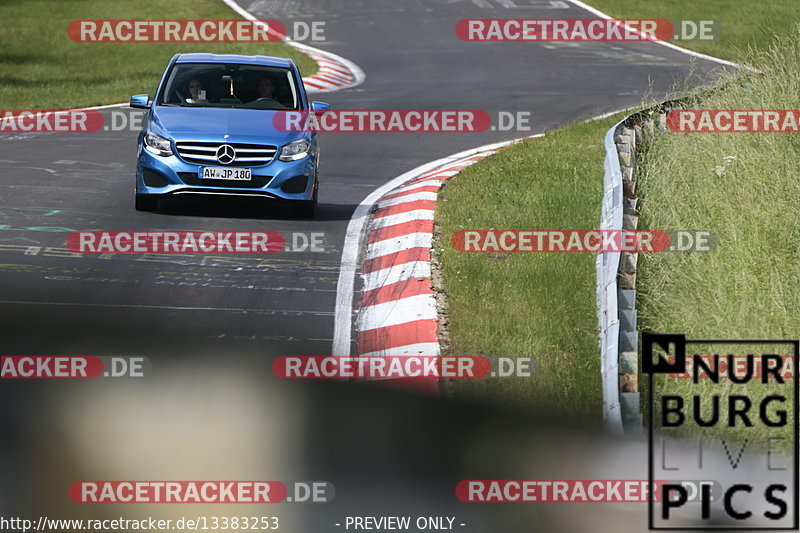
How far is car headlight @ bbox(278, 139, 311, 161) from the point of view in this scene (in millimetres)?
13781

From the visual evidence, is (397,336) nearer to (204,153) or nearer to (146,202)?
(204,153)

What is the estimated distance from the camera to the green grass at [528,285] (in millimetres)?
8250

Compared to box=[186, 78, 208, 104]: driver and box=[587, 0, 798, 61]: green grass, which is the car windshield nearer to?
box=[186, 78, 208, 104]: driver

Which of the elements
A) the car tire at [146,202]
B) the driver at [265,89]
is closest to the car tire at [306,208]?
the driver at [265,89]

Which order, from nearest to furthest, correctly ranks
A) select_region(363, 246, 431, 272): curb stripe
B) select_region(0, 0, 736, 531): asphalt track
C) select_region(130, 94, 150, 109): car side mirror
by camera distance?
select_region(0, 0, 736, 531): asphalt track < select_region(363, 246, 431, 272): curb stripe < select_region(130, 94, 150, 109): car side mirror

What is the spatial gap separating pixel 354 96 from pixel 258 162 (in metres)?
13.9

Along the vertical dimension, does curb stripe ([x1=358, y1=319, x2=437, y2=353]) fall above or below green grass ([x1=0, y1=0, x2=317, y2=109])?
below

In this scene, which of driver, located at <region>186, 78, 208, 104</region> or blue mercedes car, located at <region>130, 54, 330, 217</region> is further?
driver, located at <region>186, 78, 208, 104</region>

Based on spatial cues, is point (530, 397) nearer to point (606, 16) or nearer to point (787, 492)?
A: point (787, 492)

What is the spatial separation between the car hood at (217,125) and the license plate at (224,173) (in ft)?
0.99

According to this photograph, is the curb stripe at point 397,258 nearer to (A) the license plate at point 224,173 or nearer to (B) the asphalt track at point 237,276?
(B) the asphalt track at point 237,276

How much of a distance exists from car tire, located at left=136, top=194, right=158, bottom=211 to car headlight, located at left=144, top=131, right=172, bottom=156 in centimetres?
56

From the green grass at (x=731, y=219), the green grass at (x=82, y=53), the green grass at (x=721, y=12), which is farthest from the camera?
the green grass at (x=721, y=12)

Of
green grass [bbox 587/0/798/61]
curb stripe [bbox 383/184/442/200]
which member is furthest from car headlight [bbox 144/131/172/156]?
green grass [bbox 587/0/798/61]
